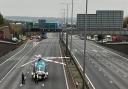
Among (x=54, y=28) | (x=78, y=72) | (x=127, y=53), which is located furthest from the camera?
(x=54, y=28)

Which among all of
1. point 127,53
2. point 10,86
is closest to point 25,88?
point 10,86

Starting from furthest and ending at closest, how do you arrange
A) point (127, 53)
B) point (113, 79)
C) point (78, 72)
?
point (127, 53), point (78, 72), point (113, 79)

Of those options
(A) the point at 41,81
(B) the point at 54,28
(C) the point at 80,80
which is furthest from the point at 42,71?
A: (B) the point at 54,28

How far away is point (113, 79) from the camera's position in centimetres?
5453

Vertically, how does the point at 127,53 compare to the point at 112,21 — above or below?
below

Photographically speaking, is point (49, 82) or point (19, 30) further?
point (19, 30)

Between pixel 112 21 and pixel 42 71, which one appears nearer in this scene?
pixel 42 71

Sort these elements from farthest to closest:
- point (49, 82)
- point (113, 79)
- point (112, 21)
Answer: point (112, 21)
point (113, 79)
point (49, 82)

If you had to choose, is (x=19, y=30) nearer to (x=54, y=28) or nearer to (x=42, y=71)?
(x=54, y=28)

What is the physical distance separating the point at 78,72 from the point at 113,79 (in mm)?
7648

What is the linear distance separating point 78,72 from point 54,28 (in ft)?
439

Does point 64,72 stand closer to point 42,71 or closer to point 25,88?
point 42,71

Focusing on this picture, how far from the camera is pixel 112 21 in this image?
120m

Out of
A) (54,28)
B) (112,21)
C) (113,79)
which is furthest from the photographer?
(54,28)
